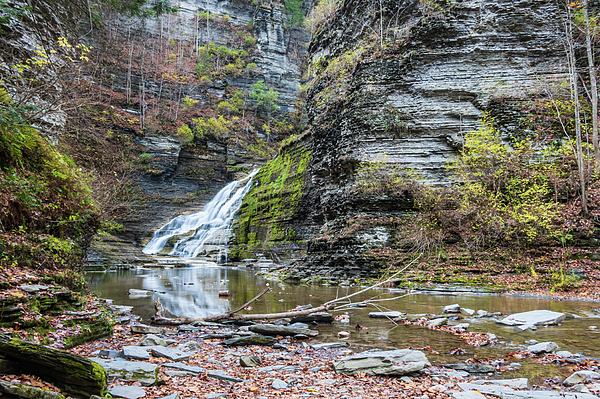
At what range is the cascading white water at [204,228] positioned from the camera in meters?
26.6

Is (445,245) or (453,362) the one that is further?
(445,245)

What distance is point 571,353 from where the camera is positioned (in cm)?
389

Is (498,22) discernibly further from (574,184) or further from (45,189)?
(45,189)

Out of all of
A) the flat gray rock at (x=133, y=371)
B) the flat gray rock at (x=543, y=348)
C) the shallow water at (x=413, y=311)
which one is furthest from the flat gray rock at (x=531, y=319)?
the flat gray rock at (x=133, y=371)

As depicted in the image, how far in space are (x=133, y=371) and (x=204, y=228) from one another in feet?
A: 87.0

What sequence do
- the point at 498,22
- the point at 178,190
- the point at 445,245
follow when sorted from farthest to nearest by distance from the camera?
the point at 178,190 < the point at 498,22 < the point at 445,245

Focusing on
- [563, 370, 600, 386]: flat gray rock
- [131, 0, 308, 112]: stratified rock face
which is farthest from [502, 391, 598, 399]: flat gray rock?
[131, 0, 308, 112]: stratified rock face

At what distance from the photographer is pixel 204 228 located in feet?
93.4

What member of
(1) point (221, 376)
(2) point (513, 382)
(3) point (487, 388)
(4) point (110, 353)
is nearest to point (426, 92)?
(2) point (513, 382)

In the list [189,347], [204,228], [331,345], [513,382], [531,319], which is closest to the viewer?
[513,382]

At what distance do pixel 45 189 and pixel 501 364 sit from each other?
8136 mm

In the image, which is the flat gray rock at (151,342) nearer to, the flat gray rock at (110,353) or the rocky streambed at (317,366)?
the rocky streambed at (317,366)

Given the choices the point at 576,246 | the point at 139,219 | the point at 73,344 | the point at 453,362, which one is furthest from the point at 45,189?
the point at 139,219

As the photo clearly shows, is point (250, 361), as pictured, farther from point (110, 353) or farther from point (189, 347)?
point (110, 353)
